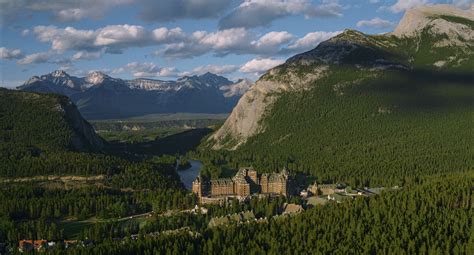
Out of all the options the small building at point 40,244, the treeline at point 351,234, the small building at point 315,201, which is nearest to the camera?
the treeline at point 351,234

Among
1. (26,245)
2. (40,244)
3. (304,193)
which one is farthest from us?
(304,193)

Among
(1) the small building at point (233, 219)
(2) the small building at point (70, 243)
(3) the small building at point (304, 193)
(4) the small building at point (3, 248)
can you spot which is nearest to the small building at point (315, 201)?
(3) the small building at point (304, 193)

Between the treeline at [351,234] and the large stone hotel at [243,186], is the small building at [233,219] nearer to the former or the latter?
the treeline at [351,234]

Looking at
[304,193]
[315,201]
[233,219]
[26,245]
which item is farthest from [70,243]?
[304,193]

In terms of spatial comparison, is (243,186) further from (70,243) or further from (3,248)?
(3,248)

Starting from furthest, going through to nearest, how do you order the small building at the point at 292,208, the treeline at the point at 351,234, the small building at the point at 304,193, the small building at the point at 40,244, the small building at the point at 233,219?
the small building at the point at 304,193 < the small building at the point at 292,208 < the small building at the point at 233,219 < the small building at the point at 40,244 < the treeline at the point at 351,234

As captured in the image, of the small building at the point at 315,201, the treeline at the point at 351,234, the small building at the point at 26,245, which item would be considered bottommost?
the small building at the point at 26,245

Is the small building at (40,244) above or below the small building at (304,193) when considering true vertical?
below

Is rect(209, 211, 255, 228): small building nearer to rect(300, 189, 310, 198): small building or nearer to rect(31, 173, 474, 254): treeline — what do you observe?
rect(31, 173, 474, 254): treeline

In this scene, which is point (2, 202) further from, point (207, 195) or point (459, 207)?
point (459, 207)
